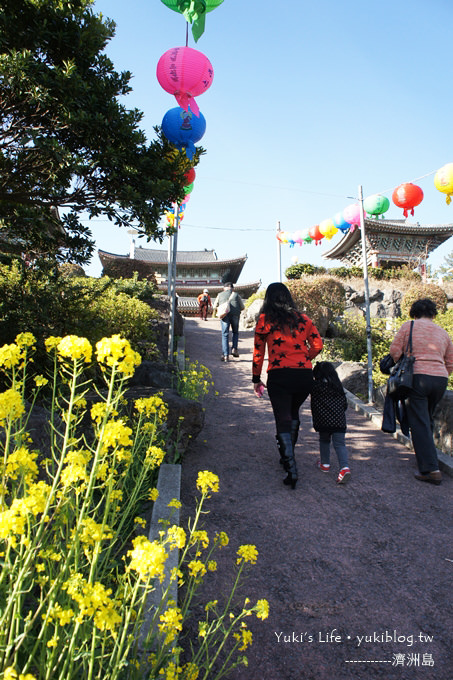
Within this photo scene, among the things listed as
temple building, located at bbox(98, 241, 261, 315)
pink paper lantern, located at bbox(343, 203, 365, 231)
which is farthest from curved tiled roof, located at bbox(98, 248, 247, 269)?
pink paper lantern, located at bbox(343, 203, 365, 231)

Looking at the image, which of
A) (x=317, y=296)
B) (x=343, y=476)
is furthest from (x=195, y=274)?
(x=343, y=476)

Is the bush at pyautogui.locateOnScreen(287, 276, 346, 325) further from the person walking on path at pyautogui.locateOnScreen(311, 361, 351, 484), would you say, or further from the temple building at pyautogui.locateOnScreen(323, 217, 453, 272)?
the temple building at pyautogui.locateOnScreen(323, 217, 453, 272)

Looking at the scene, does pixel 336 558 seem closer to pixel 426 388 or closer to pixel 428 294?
pixel 426 388

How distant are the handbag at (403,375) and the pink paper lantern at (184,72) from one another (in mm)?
4009

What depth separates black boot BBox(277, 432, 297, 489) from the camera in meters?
3.75

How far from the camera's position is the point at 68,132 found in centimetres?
432

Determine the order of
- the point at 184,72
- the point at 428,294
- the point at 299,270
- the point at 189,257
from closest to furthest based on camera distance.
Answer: the point at 184,72, the point at 428,294, the point at 299,270, the point at 189,257

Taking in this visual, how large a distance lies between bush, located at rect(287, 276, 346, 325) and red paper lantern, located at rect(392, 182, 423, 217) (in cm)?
530

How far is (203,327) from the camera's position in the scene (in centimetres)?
1698

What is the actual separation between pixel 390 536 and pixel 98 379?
10.6ft

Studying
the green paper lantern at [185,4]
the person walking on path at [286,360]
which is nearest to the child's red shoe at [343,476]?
the person walking on path at [286,360]

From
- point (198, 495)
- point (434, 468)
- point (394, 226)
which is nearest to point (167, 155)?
point (198, 495)

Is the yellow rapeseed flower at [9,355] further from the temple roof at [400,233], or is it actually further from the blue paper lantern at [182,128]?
the temple roof at [400,233]

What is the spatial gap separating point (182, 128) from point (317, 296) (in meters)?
8.72
